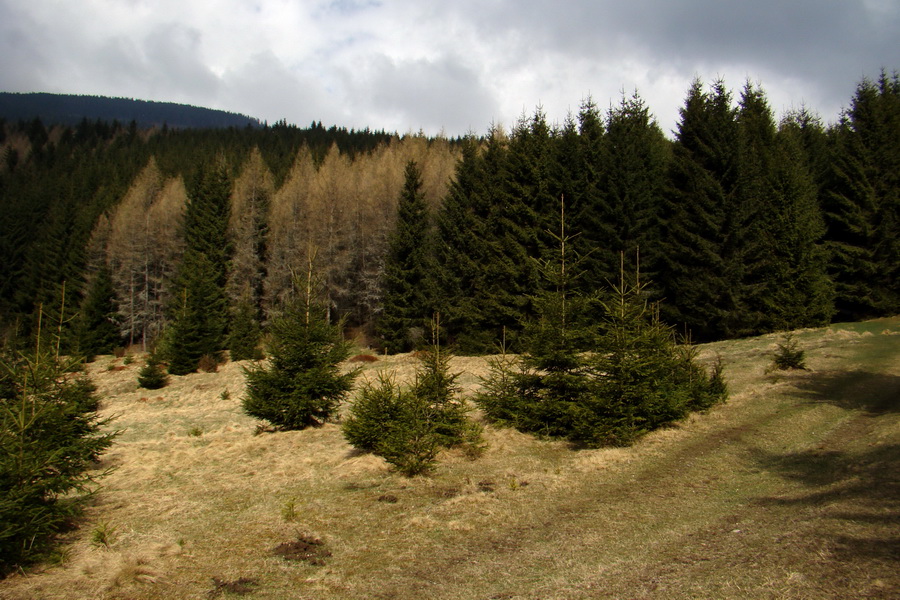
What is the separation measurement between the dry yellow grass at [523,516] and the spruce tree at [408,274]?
1950 cm

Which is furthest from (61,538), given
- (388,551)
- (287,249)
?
(287,249)

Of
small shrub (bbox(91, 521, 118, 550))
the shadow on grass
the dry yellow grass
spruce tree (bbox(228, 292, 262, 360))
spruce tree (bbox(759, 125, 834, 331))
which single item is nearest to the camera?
the dry yellow grass

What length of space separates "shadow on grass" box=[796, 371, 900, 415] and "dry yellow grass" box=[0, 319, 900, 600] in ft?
0.44

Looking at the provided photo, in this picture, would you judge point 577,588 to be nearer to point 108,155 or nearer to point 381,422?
point 381,422

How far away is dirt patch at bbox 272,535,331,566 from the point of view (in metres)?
7.21

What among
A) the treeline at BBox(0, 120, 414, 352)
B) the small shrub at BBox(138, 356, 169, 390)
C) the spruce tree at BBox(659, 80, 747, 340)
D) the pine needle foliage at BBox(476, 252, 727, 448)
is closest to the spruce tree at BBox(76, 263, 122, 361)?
the treeline at BBox(0, 120, 414, 352)

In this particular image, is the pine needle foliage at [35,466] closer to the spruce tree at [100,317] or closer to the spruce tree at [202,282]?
the spruce tree at [202,282]

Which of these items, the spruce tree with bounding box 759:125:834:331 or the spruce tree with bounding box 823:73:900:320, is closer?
the spruce tree with bounding box 759:125:834:331

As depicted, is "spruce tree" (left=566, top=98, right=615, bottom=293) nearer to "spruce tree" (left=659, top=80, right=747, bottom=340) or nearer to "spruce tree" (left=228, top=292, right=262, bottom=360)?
"spruce tree" (left=659, top=80, right=747, bottom=340)

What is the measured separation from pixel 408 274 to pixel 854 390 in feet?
79.7

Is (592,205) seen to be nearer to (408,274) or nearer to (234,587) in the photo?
(408,274)

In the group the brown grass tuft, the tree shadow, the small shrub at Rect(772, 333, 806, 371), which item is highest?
the small shrub at Rect(772, 333, 806, 371)

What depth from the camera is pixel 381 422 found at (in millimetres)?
12047

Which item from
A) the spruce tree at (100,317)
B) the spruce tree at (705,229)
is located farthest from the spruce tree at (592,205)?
the spruce tree at (100,317)
